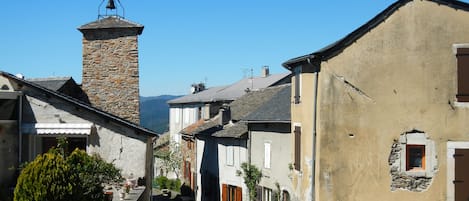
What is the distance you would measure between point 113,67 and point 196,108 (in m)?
24.8

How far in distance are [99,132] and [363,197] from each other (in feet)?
27.4

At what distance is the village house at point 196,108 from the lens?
130ft

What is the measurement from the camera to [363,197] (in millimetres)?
16266

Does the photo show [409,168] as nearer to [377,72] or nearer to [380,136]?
[380,136]

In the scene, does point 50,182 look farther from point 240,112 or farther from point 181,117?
point 181,117

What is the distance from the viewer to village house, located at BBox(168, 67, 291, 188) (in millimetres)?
39531

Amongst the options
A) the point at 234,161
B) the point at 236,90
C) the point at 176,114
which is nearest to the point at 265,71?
the point at 236,90

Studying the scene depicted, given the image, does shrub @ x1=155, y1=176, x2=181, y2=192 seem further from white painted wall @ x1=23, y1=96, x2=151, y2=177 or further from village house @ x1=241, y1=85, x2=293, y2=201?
white painted wall @ x1=23, y1=96, x2=151, y2=177

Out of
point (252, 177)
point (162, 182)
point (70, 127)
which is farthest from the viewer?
point (162, 182)

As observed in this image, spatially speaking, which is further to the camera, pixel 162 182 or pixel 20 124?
pixel 162 182

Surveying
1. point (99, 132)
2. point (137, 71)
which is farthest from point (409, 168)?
point (137, 71)

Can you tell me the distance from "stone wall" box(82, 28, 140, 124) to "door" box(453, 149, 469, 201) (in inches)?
517

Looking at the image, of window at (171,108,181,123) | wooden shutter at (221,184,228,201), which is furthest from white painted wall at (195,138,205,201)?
window at (171,108,181,123)

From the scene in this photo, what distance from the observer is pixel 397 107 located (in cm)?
1620
